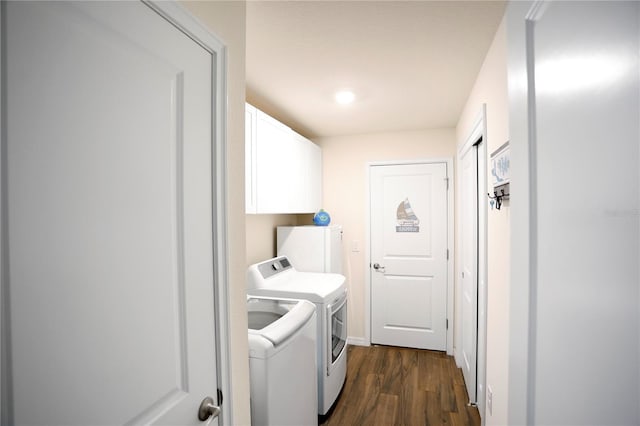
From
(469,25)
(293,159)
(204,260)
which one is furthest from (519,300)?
(293,159)

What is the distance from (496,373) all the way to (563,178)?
151 cm

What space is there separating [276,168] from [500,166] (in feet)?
5.27

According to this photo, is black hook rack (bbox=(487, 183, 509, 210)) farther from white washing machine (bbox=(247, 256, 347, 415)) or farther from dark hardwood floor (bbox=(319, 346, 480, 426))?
dark hardwood floor (bbox=(319, 346, 480, 426))

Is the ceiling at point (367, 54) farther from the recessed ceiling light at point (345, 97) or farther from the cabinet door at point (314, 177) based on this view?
the cabinet door at point (314, 177)

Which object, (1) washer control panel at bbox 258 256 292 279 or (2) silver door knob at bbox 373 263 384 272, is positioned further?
(2) silver door knob at bbox 373 263 384 272

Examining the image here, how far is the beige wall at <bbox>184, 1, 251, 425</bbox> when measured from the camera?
3.67ft

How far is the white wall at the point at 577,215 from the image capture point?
1.34ft

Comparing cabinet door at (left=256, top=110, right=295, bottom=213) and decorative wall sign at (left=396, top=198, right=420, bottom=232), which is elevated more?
cabinet door at (left=256, top=110, right=295, bottom=213)

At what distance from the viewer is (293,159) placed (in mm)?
2869

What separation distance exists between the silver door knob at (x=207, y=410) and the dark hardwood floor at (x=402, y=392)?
1.60m

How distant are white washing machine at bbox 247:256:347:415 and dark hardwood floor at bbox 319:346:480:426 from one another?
15cm

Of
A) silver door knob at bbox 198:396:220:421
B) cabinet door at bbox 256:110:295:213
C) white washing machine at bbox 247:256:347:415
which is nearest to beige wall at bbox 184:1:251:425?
silver door knob at bbox 198:396:220:421

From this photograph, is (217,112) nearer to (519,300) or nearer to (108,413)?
(108,413)

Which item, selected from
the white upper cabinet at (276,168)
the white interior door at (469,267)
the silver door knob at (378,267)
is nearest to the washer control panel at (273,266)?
the white upper cabinet at (276,168)
